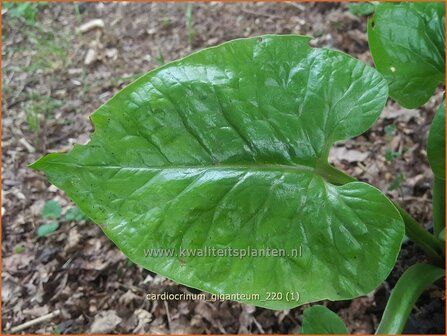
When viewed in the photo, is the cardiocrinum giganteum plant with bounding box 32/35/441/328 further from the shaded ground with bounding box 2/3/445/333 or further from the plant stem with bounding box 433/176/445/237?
the shaded ground with bounding box 2/3/445/333

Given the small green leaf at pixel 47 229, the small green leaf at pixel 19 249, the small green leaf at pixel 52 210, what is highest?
the small green leaf at pixel 52 210

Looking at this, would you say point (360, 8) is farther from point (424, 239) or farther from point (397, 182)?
point (424, 239)

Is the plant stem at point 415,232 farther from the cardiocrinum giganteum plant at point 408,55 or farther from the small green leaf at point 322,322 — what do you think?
the small green leaf at point 322,322

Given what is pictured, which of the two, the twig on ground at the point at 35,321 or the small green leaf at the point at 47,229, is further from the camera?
the small green leaf at the point at 47,229

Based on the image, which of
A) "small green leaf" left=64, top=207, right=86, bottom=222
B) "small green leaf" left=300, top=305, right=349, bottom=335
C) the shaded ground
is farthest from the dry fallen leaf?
"small green leaf" left=300, top=305, right=349, bottom=335

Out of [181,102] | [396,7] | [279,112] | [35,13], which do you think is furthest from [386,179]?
[35,13]

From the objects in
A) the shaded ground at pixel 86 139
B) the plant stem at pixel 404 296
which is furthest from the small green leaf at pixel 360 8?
the plant stem at pixel 404 296

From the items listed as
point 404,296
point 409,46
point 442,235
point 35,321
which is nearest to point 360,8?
point 409,46
